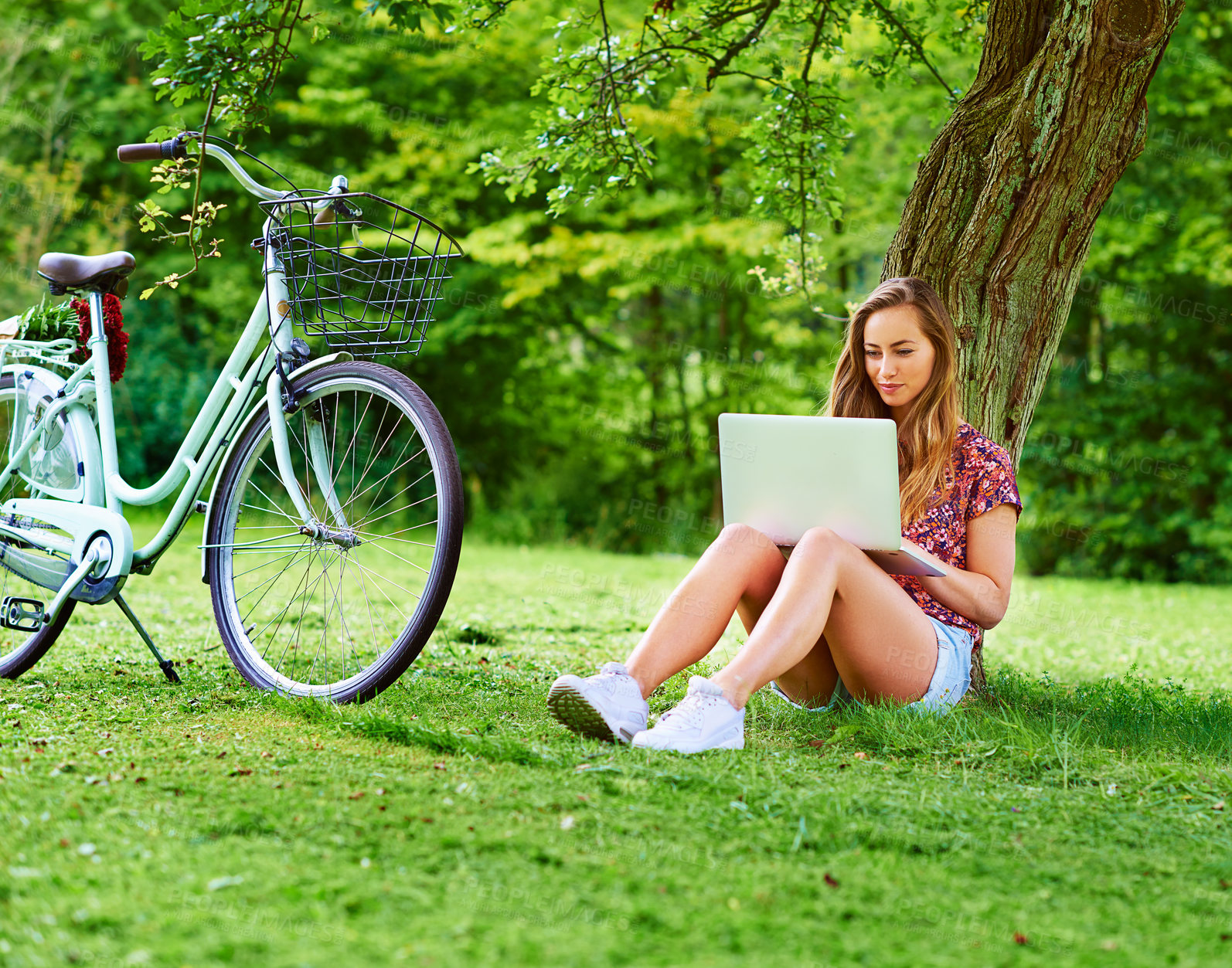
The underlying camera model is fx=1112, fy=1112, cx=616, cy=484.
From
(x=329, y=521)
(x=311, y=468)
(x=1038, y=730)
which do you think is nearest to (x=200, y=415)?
(x=311, y=468)

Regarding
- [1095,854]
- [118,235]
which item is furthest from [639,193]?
[1095,854]

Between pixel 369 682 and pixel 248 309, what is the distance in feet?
27.4

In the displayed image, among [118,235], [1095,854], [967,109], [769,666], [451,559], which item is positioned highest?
[118,235]

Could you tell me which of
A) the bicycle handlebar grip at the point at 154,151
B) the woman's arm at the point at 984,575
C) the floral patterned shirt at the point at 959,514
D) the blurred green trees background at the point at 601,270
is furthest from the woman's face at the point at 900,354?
the blurred green trees background at the point at 601,270

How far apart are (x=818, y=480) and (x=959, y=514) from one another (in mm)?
462

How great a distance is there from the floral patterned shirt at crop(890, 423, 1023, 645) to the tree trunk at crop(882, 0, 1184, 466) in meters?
0.54

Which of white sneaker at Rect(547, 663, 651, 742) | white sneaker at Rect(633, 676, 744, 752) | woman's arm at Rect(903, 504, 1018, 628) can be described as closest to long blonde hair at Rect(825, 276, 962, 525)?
woman's arm at Rect(903, 504, 1018, 628)

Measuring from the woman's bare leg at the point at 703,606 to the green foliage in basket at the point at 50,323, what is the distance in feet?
6.25

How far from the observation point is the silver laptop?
237cm

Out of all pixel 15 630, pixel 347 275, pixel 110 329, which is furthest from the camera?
pixel 15 630

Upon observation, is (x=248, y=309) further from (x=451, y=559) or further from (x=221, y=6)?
(x=451, y=559)

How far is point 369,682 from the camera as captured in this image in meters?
2.56

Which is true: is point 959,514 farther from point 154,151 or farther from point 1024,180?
point 154,151

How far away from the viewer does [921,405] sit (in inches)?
109
